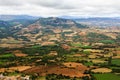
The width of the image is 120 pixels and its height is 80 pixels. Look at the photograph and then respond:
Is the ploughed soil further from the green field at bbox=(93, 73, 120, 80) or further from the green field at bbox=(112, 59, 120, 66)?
the green field at bbox=(112, 59, 120, 66)

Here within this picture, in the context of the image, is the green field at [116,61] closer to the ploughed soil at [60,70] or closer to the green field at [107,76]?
the ploughed soil at [60,70]

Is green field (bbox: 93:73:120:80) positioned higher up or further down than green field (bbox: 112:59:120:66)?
higher up

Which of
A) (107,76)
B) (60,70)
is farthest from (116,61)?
(60,70)

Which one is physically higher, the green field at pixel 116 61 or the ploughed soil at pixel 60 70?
the ploughed soil at pixel 60 70

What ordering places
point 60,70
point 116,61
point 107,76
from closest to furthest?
1. point 107,76
2. point 60,70
3. point 116,61

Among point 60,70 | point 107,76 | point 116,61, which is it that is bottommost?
point 116,61

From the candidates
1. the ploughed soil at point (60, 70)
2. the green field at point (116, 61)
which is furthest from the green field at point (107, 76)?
the green field at point (116, 61)

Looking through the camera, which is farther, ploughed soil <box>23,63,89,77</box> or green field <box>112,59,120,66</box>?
green field <box>112,59,120,66</box>

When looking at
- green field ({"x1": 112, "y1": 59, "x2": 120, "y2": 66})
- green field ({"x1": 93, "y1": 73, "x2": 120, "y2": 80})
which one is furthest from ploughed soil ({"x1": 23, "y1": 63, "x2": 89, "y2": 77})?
green field ({"x1": 112, "y1": 59, "x2": 120, "y2": 66})

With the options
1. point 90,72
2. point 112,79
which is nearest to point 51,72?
point 90,72

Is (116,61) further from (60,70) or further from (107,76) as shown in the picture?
(60,70)

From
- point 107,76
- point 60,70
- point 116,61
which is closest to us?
point 107,76

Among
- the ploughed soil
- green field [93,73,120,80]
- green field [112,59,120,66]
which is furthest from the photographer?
green field [112,59,120,66]
